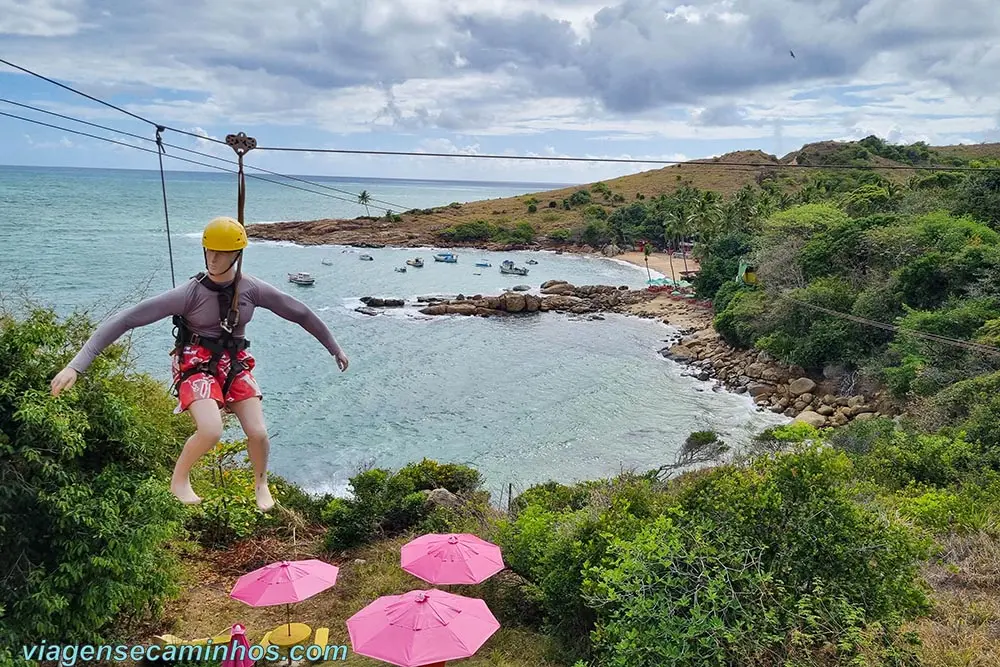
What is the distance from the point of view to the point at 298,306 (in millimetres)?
4734

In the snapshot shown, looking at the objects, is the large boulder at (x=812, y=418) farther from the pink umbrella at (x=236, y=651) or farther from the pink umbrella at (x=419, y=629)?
the pink umbrella at (x=236, y=651)

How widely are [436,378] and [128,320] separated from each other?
30.4 m

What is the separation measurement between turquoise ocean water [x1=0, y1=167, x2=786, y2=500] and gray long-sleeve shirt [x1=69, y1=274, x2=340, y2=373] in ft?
20.4

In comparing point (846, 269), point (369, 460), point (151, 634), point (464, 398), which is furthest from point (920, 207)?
point (151, 634)

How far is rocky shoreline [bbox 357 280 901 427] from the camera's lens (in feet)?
92.5

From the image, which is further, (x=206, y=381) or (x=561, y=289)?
(x=561, y=289)

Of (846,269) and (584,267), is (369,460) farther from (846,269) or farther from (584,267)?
(584,267)

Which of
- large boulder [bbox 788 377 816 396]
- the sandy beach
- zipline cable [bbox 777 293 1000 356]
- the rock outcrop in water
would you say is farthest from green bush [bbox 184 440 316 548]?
the sandy beach

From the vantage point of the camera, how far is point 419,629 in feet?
26.2

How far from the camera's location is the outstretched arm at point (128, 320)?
4145mm

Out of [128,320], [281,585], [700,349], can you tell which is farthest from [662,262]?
[128,320]

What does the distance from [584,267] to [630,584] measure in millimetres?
63420

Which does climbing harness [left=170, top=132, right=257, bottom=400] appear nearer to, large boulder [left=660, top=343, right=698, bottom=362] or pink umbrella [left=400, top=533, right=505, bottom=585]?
pink umbrella [left=400, top=533, right=505, bottom=585]

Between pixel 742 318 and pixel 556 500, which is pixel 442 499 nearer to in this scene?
pixel 556 500
